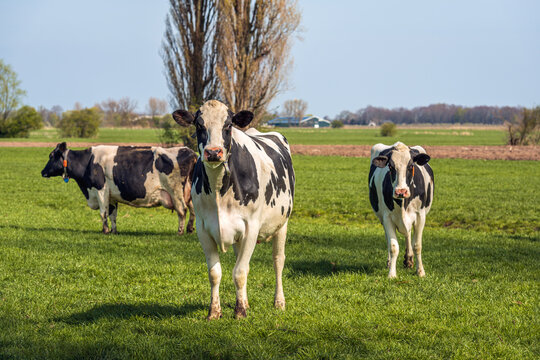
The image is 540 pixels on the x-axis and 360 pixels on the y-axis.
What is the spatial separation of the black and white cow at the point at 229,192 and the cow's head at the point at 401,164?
271cm

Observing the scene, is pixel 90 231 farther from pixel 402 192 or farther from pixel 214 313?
pixel 214 313

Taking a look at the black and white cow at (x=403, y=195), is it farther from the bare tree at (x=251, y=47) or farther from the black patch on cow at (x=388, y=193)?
the bare tree at (x=251, y=47)

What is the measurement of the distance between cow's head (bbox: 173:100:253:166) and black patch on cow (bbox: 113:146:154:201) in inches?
309

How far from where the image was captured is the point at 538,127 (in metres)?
53.3

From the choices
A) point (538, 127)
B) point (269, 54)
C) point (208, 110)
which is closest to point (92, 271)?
point (208, 110)

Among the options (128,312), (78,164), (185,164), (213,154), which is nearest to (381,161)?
(213,154)

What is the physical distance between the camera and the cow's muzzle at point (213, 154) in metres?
5.55

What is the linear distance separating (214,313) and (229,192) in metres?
1.32

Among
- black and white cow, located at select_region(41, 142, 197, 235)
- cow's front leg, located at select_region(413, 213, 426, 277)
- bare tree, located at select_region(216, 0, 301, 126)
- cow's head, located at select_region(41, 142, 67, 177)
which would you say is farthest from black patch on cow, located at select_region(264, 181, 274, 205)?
bare tree, located at select_region(216, 0, 301, 126)

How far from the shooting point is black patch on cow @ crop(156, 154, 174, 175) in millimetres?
13672

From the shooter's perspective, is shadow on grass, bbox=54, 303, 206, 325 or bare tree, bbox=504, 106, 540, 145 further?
bare tree, bbox=504, 106, 540, 145

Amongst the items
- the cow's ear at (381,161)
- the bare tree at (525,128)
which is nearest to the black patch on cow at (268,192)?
the cow's ear at (381,161)

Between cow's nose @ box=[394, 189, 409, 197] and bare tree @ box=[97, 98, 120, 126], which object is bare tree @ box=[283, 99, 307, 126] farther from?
cow's nose @ box=[394, 189, 409, 197]

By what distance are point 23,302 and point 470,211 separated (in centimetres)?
1328
